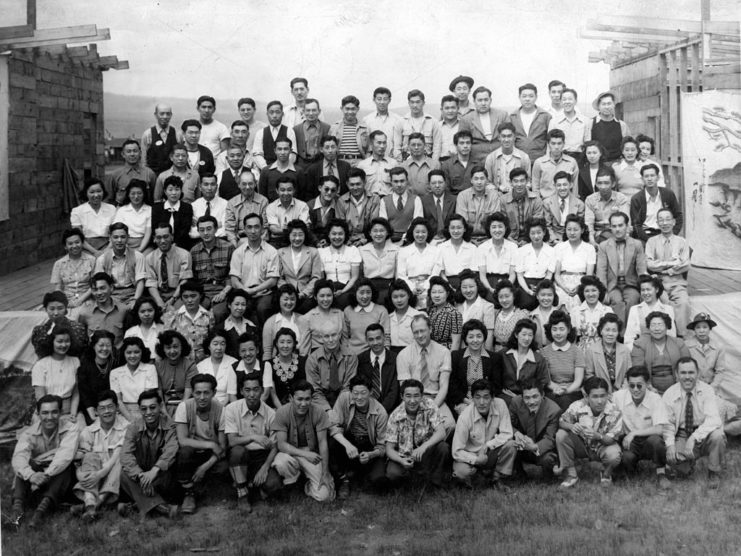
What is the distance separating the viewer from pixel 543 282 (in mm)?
→ 6629

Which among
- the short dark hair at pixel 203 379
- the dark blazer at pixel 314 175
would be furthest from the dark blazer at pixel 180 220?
the short dark hair at pixel 203 379

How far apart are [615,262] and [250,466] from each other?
12.5 feet

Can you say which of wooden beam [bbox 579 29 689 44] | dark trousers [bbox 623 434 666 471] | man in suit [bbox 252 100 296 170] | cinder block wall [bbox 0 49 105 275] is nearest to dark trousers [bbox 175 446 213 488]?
dark trousers [bbox 623 434 666 471]

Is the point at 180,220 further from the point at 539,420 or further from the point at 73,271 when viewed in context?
the point at 539,420

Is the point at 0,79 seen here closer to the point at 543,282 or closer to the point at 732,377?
the point at 543,282

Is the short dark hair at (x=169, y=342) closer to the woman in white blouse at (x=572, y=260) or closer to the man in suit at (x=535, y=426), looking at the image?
the man in suit at (x=535, y=426)

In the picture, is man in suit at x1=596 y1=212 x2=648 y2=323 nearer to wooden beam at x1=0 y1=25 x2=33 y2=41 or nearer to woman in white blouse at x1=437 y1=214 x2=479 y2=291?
woman in white blouse at x1=437 y1=214 x2=479 y2=291

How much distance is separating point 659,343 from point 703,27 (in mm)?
4267

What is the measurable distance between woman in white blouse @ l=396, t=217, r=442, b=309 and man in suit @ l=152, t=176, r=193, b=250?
6.98 ft

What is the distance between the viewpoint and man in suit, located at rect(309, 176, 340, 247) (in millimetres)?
7496

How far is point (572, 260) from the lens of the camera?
702 cm

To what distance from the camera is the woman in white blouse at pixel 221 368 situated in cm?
602

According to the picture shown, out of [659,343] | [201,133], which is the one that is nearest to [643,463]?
[659,343]

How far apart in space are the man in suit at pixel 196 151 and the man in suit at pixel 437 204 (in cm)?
236
